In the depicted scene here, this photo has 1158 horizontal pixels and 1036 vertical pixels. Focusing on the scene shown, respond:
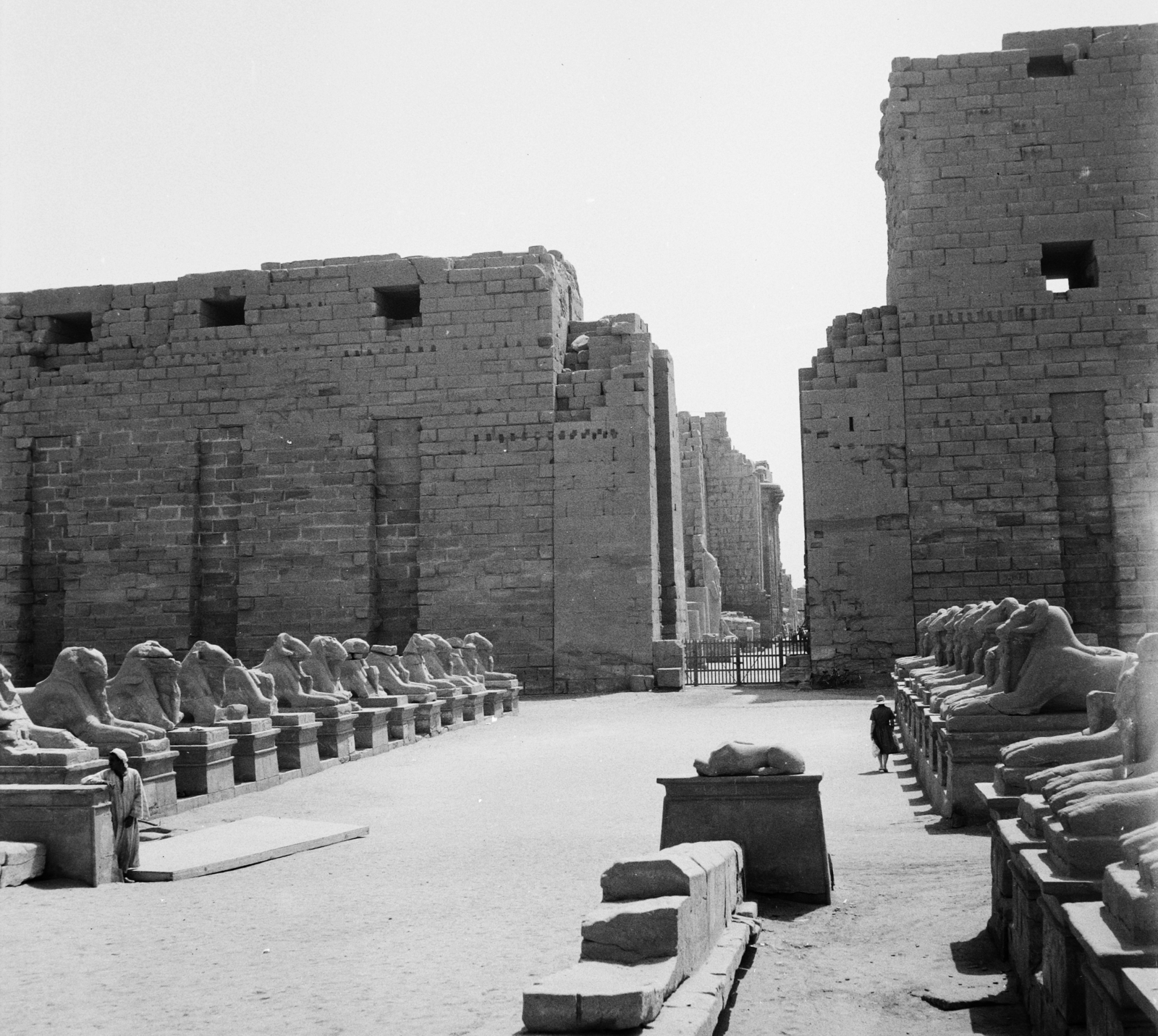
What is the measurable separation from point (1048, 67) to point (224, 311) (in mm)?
15695

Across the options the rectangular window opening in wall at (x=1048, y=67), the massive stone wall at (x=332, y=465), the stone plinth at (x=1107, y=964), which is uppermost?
the rectangular window opening in wall at (x=1048, y=67)

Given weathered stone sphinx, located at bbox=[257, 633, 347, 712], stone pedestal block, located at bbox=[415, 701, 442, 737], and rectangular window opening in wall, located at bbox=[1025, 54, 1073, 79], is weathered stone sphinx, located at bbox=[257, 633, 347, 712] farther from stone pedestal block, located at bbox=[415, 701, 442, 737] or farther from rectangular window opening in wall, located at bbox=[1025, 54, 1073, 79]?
rectangular window opening in wall, located at bbox=[1025, 54, 1073, 79]

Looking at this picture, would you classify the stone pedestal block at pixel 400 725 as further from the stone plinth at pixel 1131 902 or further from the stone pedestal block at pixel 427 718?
the stone plinth at pixel 1131 902

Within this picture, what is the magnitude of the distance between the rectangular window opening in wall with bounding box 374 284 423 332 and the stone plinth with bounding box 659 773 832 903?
1696cm

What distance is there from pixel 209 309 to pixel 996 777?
20.4 metres

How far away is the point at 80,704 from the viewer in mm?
9016

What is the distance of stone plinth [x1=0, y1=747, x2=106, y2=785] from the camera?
762 cm

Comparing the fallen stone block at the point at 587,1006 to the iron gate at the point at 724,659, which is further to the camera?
the iron gate at the point at 724,659

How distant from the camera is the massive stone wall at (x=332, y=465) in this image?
843 inches

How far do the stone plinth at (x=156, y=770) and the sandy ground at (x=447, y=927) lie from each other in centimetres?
20

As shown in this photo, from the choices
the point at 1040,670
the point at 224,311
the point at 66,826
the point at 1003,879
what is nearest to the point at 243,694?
the point at 66,826

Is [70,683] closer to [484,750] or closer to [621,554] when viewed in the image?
[484,750]

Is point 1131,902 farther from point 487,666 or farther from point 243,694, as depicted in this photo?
point 487,666

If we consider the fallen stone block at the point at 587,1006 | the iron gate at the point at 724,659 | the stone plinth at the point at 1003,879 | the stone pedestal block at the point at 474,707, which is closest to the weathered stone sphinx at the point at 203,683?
the stone pedestal block at the point at 474,707
